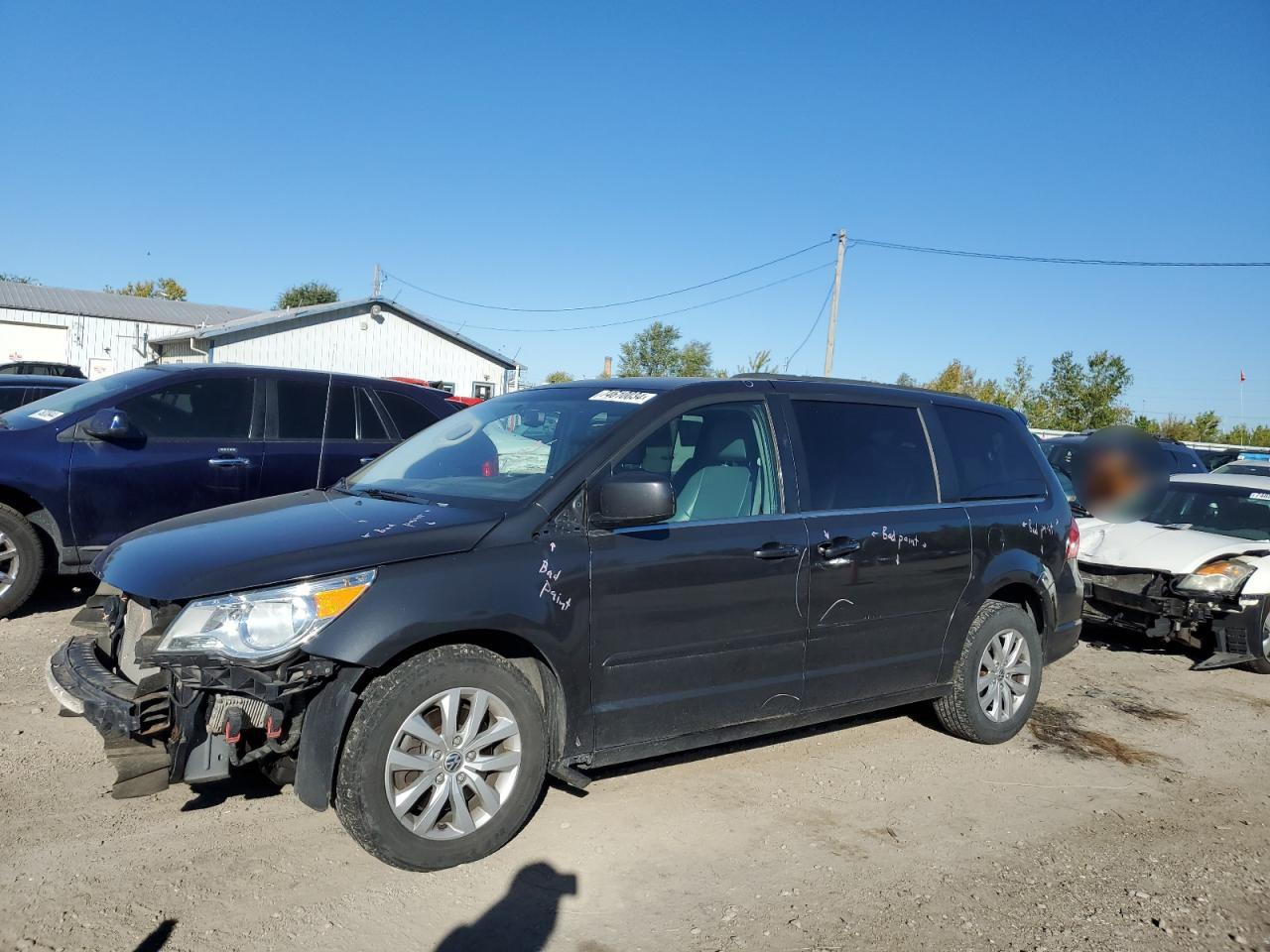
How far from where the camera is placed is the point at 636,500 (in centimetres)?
371

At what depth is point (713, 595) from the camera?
4.05 m

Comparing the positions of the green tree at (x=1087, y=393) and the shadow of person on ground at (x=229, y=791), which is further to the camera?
the green tree at (x=1087, y=393)

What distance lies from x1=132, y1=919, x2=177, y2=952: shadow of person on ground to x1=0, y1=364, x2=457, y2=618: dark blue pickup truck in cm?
411

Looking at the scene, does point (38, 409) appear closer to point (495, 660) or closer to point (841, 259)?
point (495, 660)

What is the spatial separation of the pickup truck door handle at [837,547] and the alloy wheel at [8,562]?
531 cm

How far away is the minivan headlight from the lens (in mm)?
7113

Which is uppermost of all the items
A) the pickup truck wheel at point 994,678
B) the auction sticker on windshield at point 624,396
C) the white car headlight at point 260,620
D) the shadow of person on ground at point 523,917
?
the auction sticker on windshield at point 624,396

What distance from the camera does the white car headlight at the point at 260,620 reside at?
126 inches

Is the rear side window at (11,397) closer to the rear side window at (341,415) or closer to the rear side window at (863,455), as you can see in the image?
the rear side window at (341,415)

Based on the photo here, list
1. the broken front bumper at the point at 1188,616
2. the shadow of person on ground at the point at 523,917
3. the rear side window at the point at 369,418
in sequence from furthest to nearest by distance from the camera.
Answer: the rear side window at the point at 369,418, the broken front bumper at the point at 1188,616, the shadow of person on ground at the point at 523,917

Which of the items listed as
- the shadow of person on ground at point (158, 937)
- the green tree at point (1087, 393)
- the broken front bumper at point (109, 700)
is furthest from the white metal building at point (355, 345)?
the shadow of person on ground at point (158, 937)

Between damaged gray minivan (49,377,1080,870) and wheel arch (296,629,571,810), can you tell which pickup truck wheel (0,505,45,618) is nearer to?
damaged gray minivan (49,377,1080,870)

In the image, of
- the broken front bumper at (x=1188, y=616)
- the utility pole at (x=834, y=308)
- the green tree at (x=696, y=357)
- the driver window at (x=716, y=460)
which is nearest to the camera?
the driver window at (x=716, y=460)

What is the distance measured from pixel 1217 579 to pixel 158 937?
281 inches
